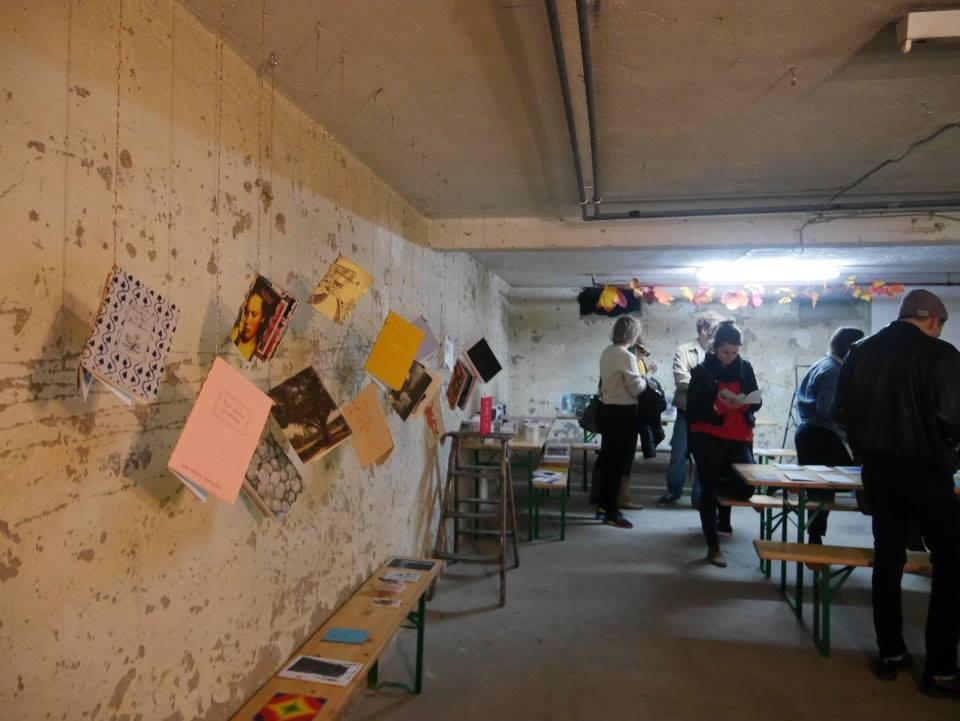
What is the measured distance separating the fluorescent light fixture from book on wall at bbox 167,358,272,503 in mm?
4624

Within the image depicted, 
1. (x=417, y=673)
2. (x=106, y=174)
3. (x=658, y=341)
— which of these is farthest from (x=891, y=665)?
(x=658, y=341)

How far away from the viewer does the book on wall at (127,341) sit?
1.08m

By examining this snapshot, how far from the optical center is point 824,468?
3.47 meters

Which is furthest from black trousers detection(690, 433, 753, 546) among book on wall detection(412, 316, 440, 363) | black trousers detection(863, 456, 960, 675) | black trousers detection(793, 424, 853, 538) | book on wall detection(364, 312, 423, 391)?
book on wall detection(364, 312, 423, 391)

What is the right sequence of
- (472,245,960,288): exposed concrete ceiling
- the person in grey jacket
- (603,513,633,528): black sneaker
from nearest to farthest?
(472,245,960,288): exposed concrete ceiling < (603,513,633,528): black sneaker < the person in grey jacket

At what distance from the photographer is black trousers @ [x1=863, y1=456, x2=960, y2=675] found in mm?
2318

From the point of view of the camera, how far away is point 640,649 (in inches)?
111

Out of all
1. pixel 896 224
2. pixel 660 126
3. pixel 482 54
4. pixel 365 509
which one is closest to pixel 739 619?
pixel 365 509

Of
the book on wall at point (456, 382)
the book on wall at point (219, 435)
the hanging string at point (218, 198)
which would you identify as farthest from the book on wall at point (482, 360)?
the book on wall at point (219, 435)

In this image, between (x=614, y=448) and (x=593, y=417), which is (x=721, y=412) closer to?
(x=614, y=448)

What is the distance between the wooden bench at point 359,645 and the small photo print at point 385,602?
0.02 metres

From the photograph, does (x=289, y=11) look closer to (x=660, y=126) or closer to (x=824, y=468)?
(x=660, y=126)

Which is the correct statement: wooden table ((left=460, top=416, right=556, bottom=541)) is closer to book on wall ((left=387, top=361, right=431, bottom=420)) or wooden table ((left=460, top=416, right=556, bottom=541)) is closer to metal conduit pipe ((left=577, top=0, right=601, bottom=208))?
book on wall ((left=387, top=361, right=431, bottom=420))

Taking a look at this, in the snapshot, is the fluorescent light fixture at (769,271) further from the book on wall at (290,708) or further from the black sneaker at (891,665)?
the book on wall at (290,708)
